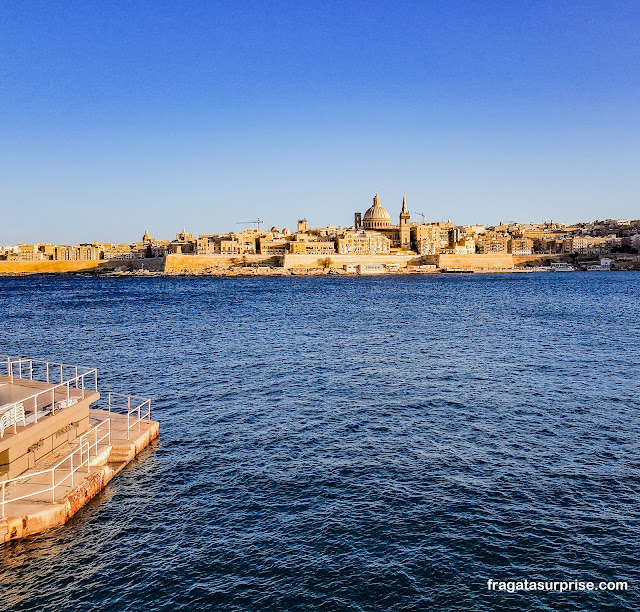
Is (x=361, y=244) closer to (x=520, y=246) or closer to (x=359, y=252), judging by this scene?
(x=359, y=252)

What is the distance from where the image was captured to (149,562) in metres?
10.2

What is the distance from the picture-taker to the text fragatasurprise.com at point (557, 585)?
9.45 m

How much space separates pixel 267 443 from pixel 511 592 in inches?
312

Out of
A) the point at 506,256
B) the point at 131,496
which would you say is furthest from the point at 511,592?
the point at 506,256

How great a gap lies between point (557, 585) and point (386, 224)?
170 meters

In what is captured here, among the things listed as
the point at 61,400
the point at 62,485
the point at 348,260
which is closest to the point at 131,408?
the point at 61,400

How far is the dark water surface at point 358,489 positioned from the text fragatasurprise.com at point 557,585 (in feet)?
0.48

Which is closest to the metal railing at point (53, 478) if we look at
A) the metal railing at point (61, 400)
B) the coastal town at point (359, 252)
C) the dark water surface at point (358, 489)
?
the dark water surface at point (358, 489)

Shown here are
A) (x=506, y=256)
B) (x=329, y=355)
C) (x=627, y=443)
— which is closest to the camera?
(x=627, y=443)

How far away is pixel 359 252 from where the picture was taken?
492 ft

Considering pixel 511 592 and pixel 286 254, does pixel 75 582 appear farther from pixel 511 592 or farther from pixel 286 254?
pixel 286 254

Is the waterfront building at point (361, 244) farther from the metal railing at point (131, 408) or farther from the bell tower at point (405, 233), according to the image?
the metal railing at point (131, 408)

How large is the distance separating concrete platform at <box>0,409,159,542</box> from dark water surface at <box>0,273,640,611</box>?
0.27 metres

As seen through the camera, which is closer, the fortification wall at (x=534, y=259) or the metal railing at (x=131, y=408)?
the metal railing at (x=131, y=408)
